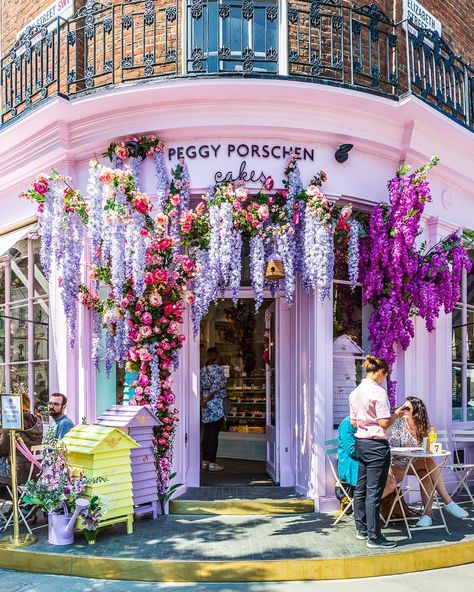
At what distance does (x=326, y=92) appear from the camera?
7.54 m

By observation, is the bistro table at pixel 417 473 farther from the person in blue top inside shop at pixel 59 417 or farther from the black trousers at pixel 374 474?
the person in blue top inside shop at pixel 59 417

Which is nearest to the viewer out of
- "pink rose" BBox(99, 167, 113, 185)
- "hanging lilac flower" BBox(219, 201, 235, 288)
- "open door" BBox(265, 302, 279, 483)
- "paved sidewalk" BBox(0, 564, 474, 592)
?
"paved sidewalk" BBox(0, 564, 474, 592)

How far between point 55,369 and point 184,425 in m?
1.91

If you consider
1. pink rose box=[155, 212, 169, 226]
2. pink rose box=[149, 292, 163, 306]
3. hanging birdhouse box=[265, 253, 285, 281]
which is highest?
pink rose box=[155, 212, 169, 226]

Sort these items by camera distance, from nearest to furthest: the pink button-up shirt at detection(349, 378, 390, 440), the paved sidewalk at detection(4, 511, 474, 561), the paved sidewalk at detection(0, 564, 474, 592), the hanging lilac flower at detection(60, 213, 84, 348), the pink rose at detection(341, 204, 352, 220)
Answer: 1. the paved sidewalk at detection(0, 564, 474, 592)
2. the paved sidewalk at detection(4, 511, 474, 561)
3. the pink button-up shirt at detection(349, 378, 390, 440)
4. the pink rose at detection(341, 204, 352, 220)
5. the hanging lilac flower at detection(60, 213, 84, 348)

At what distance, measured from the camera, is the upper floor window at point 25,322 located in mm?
9250

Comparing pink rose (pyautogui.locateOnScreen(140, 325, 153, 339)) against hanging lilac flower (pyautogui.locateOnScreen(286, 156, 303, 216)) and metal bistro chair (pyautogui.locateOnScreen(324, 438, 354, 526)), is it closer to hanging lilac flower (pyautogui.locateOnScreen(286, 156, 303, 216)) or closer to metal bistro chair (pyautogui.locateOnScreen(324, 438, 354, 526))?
hanging lilac flower (pyautogui.locateOnScreen(286, 156, 303, 216))

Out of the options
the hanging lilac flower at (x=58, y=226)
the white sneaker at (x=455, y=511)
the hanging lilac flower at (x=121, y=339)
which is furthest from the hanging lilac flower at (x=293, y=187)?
the white sneaker at (x=455, y=511)

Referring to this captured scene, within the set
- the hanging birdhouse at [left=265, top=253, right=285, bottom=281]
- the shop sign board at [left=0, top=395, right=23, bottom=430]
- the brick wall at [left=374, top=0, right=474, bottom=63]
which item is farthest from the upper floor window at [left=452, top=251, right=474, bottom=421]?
the shop sign board at [left=0, top=395, right=23, bottom=430]

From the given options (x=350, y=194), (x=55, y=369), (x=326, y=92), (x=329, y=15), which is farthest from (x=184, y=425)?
(x=329, y=15)

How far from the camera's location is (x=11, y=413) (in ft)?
21.3

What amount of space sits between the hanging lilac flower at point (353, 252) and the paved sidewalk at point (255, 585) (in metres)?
3.36

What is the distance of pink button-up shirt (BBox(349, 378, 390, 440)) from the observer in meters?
6.24

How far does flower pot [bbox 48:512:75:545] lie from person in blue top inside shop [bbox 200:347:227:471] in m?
3.52
